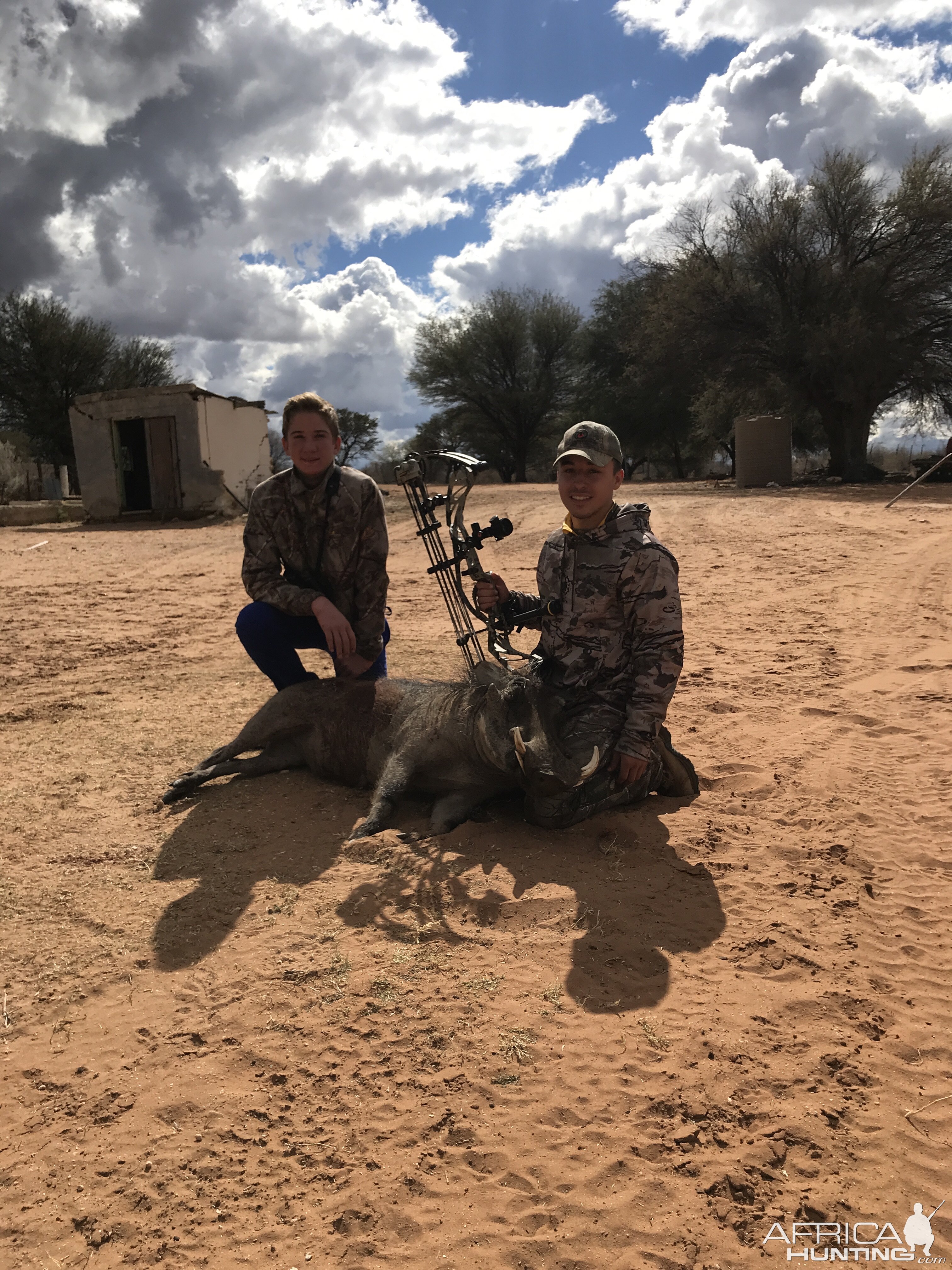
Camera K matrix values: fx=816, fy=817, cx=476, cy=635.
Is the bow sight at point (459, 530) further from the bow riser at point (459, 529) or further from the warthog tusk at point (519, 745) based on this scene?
the warthog tusk at point (519, 745)

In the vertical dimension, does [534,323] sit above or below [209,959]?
above

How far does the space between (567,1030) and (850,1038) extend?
80 cm

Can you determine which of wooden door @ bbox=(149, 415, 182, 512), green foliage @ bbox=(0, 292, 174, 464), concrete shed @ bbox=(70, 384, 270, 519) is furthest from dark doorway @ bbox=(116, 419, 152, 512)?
green foliage @ bbox=(0, 292, 174, 464)

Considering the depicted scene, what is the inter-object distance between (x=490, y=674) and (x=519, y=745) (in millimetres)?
631

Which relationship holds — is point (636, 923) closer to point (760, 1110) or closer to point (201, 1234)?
point (760, 1110)

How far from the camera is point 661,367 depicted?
72.8 ft

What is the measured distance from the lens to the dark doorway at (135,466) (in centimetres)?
1922

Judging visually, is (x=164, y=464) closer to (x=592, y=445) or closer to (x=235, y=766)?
(x=235, y=766)

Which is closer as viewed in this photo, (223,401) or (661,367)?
(223,401)

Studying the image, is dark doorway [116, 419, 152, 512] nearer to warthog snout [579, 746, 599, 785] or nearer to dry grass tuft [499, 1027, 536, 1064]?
warthog snout [579, 746, 599, 785]

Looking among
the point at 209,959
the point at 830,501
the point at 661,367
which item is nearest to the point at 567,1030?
the point at 209,959

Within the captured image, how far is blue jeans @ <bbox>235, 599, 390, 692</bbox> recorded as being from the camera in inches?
177

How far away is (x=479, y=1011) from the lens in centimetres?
247

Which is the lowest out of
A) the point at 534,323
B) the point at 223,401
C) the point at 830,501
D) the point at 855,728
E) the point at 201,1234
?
the point at 201,1234
